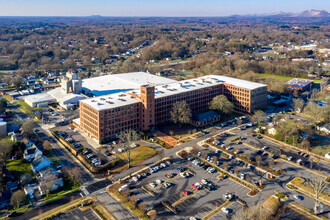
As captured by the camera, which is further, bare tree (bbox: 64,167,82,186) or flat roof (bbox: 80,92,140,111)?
flat roof (bbox: 80,92,140,111)

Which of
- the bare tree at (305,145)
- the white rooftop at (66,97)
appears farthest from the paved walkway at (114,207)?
the white rooftop at (66,97)

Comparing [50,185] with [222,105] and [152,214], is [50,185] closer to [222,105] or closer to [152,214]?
[152,214]

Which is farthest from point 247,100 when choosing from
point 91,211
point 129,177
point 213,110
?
point 91,211

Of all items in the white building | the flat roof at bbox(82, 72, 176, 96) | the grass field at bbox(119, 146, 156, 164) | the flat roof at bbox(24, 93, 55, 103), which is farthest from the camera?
the flat roof at bbox(82, 72, 176, 96)

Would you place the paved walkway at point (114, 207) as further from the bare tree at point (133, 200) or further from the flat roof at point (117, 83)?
the flat roof at point (117, 83)

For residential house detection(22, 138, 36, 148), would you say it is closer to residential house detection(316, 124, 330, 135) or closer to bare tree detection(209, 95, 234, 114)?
bare tree detection(209, 95, 234, 114)

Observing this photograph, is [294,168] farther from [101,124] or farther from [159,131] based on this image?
[101,124]

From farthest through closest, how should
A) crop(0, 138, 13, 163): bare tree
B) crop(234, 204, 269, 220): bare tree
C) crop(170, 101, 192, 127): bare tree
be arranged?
crop(170, 101, 192, 127): bare tree, crop(0, 138, 13, 163): bare tree, crop(234, 204, 269, 220): bare tree

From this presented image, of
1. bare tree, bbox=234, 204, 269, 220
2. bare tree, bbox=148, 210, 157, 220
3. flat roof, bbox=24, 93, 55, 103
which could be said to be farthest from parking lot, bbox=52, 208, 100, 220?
flat roof, bbox=24, 93, 55, 103
